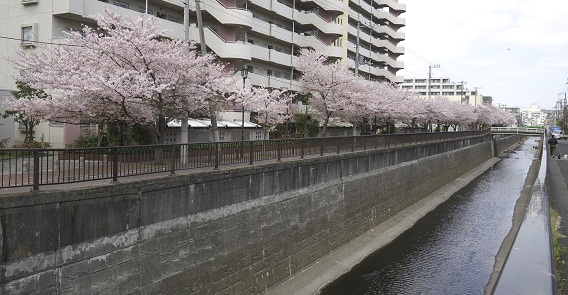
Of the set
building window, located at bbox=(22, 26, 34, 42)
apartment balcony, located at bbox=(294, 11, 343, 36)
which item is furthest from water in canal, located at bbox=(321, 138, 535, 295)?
apartment balcony, located at bbox=(294, 11, 343, 36)

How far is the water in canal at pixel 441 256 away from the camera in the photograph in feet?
48.8

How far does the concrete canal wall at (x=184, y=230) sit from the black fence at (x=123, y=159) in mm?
627

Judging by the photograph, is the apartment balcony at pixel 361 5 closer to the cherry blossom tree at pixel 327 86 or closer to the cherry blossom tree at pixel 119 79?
the cherry blossom tree at pixel 327 86

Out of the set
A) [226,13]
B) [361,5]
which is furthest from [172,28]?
[361,5]

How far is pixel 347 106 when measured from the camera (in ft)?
106

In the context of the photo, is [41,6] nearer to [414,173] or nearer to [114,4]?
[114,4]

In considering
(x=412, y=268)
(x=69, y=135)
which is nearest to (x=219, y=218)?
(x=412, y=268)

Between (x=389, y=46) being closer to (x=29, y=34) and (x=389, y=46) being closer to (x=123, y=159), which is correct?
(x=29, y=34)

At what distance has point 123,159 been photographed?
9.22 meters

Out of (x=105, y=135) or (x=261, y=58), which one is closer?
(x=105, y=135)

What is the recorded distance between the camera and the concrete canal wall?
6859 millimetres

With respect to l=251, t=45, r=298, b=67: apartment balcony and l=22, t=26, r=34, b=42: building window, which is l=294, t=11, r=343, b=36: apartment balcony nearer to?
l=251, t=45, r=298, b=67: apartment balcony

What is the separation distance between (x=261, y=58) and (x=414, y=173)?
15.2 meters

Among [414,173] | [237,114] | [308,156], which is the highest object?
[237,114]
